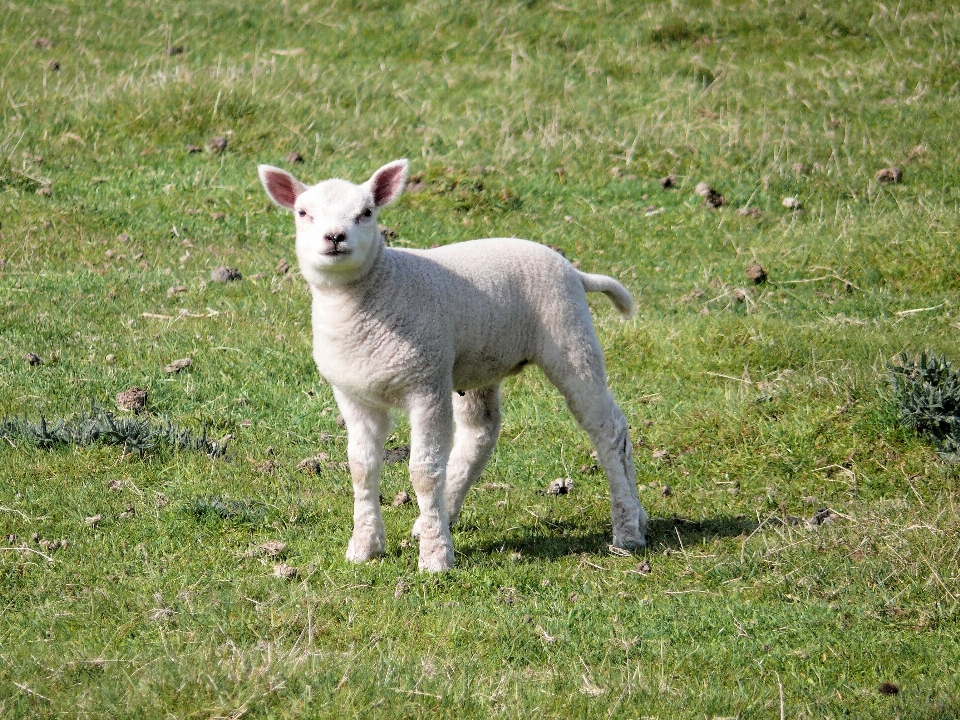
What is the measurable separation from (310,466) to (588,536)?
1.77 meters

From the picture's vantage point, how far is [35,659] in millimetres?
5379

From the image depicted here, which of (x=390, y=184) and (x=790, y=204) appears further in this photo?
(x=790, y=204)

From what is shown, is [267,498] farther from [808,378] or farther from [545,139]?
[545,139]

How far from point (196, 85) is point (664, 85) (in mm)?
5029

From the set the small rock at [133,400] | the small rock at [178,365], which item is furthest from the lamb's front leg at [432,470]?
the small rock at [178,365]

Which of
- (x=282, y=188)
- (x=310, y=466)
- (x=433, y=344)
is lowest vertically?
(x=310, y=466)

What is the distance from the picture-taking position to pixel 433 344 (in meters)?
6.34

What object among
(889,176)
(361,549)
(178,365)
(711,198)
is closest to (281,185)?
(361,549)

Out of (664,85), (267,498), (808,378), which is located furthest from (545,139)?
(267,498)

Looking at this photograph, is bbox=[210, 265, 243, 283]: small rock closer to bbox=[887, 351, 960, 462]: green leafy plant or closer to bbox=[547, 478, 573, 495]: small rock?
bbox=[547, 478, 573, 495]: small rock

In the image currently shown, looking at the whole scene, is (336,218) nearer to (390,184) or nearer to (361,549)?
(390,184)

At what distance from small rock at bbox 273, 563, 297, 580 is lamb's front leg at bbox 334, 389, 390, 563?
33 centimetres

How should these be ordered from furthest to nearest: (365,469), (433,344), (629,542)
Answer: (629,542), (365,469), (433,344)

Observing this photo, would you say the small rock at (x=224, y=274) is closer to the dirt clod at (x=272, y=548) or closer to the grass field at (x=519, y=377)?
the grass field at (x=519, y=377)
